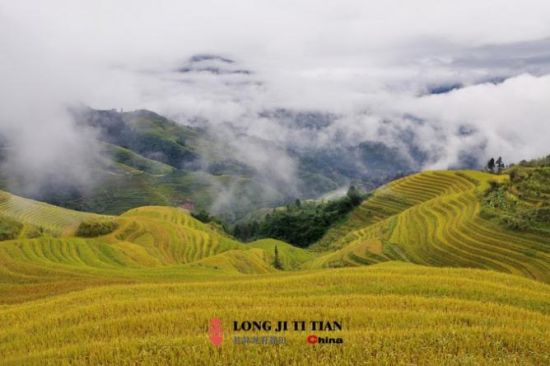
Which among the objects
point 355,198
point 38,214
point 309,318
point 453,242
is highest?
point 309,318

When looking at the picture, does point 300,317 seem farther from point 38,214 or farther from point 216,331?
point 38,214

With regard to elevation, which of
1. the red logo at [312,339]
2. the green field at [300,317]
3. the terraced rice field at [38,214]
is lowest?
the terraced rice field at [38,214]

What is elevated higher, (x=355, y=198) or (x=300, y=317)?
(x=300, y=317)

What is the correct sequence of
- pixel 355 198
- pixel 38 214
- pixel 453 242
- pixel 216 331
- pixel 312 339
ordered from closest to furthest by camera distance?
pixel 312 339 < pixel 216 331 < pixel 453 242 < pixel 38 214 < pixel 355 198

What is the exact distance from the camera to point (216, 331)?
9.78m

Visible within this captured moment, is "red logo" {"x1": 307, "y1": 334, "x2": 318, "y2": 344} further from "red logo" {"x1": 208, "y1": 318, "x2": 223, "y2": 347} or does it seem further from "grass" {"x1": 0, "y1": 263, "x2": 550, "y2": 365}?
"red logo" {"x1": 208, "y1": 318, "x2": 223, "y2": 347}

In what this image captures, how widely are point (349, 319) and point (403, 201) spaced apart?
118460 millimetres

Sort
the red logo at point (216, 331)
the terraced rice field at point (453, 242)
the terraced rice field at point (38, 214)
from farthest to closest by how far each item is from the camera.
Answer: the terraced rice field at point (38, 214), the terraced rice field at point (453, 242), the red logo at point (216, 331)

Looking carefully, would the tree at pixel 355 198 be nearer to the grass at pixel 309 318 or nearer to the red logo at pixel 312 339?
the grass at pixel 309 318

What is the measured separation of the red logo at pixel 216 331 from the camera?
8.98 meters

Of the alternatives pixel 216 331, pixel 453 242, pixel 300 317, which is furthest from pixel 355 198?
pixel 216 331

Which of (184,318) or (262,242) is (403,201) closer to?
(262,242)

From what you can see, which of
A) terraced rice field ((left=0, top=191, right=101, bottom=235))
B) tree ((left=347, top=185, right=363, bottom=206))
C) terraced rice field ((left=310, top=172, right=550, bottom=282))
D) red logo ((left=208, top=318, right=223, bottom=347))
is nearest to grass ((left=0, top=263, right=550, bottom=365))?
red logo ((left=208, top=318, right=223, bottom=347))

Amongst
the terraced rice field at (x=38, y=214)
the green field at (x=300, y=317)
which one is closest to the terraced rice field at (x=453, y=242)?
the green field at (x=300, y=317)
